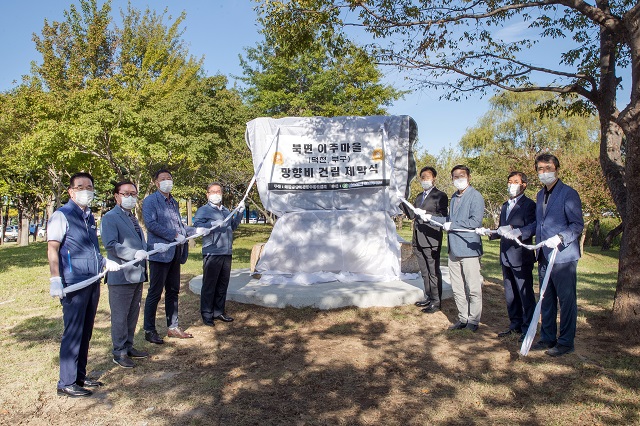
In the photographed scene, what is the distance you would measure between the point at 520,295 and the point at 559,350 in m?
0.79

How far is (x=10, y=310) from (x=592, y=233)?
2604 centimetres

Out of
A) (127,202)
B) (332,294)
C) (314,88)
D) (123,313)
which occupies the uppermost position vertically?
(314,88)

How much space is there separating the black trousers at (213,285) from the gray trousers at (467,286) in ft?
9.14

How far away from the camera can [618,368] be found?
449 cm

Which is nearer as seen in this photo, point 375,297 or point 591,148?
point 375,297

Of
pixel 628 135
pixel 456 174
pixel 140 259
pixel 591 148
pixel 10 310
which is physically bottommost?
pixel 10 310

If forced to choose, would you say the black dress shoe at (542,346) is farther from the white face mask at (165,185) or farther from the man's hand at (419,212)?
the white face mask at (165,185)

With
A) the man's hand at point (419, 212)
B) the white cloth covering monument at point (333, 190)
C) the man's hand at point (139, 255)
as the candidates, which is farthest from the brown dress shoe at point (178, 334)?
the man's hand at point (419, 212)

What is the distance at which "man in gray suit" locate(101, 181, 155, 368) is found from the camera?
185 inches

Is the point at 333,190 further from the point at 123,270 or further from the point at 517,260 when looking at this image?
the point at 123,270

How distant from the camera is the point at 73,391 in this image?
4059 millimetres

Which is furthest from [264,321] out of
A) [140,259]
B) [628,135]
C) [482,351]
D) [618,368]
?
[628,135]

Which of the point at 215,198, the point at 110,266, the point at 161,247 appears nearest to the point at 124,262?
the point at 110,266

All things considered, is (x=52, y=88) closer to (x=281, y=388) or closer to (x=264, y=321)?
(x=264, y=321)
